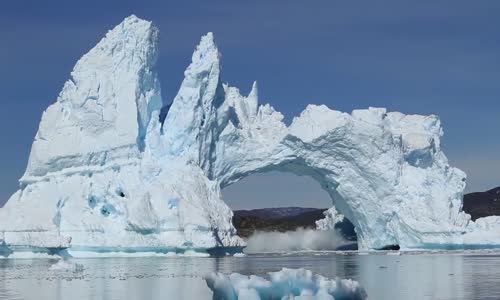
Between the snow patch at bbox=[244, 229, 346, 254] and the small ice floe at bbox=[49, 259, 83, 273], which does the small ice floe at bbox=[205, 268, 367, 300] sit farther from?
the snow patch at bbox=[244, 229, 346, 254]

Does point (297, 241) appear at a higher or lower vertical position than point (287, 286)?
higher

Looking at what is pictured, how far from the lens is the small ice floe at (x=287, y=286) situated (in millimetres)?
12781

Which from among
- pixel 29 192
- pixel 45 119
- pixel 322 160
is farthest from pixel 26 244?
pixel 322 160

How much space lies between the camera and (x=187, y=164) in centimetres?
3209

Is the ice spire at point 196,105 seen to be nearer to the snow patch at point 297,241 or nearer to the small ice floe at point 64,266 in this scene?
the small ice floe at point 64,266

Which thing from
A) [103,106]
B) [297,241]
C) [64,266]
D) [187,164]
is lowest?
[64,266]

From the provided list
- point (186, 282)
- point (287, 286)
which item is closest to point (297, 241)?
point (186, 282)

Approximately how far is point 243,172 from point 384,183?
570 cm

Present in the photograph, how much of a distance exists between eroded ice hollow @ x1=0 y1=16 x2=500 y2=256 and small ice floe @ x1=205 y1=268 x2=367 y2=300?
17.0 metres

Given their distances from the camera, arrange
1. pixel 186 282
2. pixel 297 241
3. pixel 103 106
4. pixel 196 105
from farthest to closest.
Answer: pixel 297 241 < pixel 196 105 < pixel 103 106 < pixel 186 282

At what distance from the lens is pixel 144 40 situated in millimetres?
32281

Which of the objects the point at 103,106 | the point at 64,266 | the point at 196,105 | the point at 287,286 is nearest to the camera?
the point at 287,286

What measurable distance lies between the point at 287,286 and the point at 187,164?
19.3 m

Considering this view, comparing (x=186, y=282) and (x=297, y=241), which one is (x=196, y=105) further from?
(x=297, y=241)
